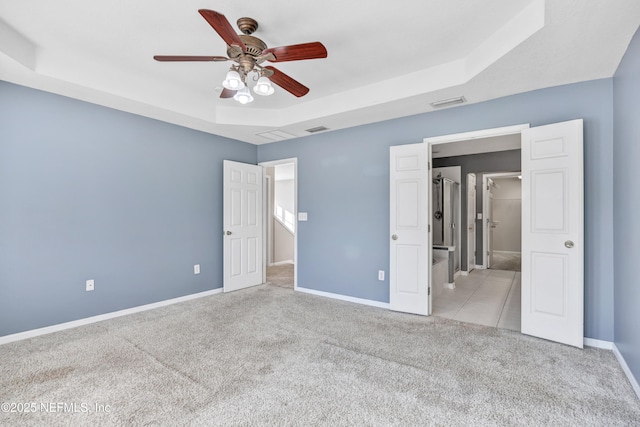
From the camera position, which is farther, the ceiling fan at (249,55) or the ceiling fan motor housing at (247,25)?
the ceiling fan motor housing at (247,25)

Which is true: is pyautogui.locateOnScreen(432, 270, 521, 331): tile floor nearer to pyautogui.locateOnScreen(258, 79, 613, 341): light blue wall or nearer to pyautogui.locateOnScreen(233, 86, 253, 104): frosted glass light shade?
pyautogui.locateOnScreen(258, 79, 613, 341): light blue wall

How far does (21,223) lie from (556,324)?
200 inches

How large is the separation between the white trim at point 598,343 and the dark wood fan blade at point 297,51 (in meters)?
3.32

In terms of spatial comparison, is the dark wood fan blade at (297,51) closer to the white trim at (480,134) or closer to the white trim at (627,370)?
the white trim at (480,134)

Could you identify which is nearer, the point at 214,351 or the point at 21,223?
the point at 214,351

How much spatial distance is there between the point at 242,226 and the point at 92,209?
78.4 inches

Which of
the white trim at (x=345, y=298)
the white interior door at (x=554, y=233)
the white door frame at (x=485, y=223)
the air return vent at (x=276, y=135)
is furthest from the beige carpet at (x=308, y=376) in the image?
the white door frame at (x=485, y=223)

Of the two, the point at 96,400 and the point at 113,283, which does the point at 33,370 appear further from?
the point at 113,283

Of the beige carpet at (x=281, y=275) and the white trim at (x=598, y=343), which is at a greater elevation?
the white trim at (x=598, y=343)

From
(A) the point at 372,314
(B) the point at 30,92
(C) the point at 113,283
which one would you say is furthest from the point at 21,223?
(A) the point at 372,314

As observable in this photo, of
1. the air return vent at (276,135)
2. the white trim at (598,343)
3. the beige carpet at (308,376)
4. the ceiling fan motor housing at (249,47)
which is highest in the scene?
the air return vent at (276,135)

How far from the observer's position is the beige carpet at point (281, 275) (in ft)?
17.0

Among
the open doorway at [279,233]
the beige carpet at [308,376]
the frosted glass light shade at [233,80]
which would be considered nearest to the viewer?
the beige carpet at [308,376]

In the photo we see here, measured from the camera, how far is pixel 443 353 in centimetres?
259
